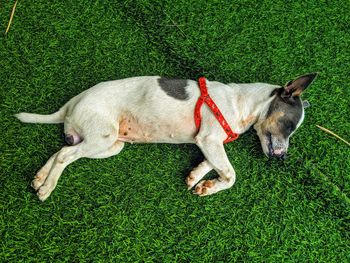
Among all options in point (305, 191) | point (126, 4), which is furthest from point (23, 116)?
point (305, 191)

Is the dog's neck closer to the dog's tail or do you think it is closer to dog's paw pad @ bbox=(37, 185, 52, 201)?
the dog's tail

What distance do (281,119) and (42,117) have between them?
217 centimetres

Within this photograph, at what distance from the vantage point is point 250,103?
3.41m

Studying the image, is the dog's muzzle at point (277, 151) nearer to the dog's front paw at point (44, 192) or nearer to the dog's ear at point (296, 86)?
the dog's ear at point (296, 86)

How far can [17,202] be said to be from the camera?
3.21m

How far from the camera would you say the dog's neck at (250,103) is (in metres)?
3.38

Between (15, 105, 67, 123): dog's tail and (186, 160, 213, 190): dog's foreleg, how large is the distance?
1.29 metres

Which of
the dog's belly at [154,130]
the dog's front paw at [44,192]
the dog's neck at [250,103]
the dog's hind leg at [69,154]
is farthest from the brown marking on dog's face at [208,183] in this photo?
the dog's front paw at [44,192]

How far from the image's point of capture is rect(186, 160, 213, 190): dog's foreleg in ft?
11.3

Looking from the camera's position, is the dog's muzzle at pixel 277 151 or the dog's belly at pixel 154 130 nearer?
the dog's belly at pixel 154 130

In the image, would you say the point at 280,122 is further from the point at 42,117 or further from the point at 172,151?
the point at 42,117

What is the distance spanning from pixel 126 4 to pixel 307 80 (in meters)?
2.09

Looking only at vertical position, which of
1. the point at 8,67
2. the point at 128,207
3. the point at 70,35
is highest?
the point at 70,35

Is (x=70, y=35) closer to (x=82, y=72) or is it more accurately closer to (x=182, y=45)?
(x=82, y=72)
